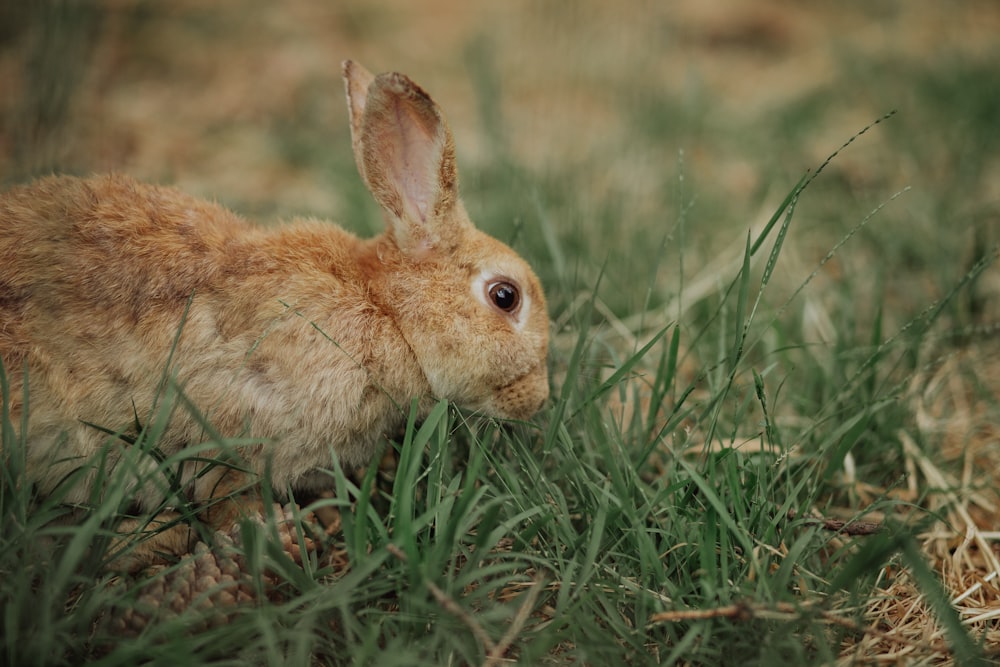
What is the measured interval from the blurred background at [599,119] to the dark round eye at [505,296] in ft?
1.49

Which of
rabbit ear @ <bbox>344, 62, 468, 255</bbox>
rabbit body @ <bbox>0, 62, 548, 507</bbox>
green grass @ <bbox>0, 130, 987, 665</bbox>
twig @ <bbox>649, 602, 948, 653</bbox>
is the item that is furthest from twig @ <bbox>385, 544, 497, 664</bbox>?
rabbit ear @ <bbox>344, 62, 468, 255</bbox>

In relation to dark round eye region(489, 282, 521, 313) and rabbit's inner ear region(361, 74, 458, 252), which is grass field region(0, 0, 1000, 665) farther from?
rabbit's inner ear region(361, 74, 458, 252)

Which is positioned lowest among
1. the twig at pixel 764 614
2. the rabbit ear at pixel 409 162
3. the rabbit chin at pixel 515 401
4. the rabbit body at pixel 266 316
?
the twig at pixel 764 614

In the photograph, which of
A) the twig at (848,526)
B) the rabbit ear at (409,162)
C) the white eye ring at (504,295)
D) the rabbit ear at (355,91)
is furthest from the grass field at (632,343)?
the rabbit ear at (355,91)

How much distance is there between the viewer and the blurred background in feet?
11.5

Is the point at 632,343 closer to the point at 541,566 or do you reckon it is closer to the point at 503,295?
the point at 503,295

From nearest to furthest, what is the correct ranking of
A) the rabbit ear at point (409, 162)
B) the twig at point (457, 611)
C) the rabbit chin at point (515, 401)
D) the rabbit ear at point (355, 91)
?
1. the twig at point (457, 611)
2. the rabbit ear at point (409, 162)
3. the rabbit chin at point (515, 401)
4. the rabbit ear at point (355, 91)

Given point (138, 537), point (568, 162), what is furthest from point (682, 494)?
point (568, 162)

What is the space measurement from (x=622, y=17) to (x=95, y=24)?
445 centimetres

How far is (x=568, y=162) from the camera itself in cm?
439

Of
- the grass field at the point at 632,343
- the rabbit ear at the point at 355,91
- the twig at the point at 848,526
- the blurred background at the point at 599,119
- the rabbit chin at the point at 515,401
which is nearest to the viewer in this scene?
the grass field at the point at 632,343

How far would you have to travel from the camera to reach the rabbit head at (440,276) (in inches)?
96.5

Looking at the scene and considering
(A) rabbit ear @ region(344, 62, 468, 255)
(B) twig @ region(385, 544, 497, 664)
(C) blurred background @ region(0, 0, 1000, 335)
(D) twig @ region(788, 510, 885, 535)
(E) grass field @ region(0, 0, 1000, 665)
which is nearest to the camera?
(B) twig @ region(385, 544, 497, 664)

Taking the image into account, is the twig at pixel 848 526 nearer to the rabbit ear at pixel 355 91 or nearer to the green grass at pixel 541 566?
the green grass at pixel 541 566
